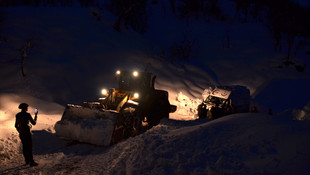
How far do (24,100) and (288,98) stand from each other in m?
17.3

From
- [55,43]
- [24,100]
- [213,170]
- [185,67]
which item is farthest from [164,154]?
[185,67]

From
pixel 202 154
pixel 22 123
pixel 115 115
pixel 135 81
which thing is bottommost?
pixel 202 154

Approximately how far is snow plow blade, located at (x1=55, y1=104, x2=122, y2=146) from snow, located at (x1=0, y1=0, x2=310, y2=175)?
0.07m

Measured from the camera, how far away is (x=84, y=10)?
28438 mm

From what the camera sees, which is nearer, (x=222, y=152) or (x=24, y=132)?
(x=222, y=152)

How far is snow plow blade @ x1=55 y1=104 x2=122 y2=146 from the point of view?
7168 millimetres

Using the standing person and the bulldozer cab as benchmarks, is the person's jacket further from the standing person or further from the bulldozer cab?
the bulldozer cab

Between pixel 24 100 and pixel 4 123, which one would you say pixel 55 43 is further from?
pixel 4 123

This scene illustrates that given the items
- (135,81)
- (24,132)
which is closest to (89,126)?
(24,132)

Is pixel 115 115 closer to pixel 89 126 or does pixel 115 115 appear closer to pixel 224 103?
pixel 89 126

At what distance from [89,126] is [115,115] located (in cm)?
83

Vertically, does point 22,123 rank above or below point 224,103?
below

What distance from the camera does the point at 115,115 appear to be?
7.32 metres

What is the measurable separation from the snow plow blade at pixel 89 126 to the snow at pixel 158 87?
7 cm
